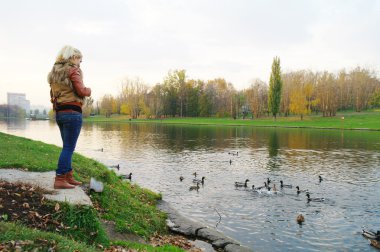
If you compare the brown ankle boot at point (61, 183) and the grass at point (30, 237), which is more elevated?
the brown ankle boot at point (61, 183)

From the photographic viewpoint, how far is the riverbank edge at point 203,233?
10786 millimetres

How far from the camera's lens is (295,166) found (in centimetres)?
2894

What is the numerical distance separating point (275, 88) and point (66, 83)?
9153 centimetres

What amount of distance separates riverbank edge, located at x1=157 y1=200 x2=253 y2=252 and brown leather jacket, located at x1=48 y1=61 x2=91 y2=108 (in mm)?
6478

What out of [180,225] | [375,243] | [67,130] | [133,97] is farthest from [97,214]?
[133,97]

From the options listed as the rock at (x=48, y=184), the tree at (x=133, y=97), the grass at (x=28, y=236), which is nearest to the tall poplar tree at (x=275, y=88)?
the tree at (x=133, y=97)

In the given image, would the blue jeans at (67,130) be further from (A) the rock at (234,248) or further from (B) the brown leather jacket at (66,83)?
(A) the rock at (234,248)

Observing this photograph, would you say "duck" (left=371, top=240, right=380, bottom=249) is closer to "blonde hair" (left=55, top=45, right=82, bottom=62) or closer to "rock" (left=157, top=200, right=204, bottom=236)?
"rock" (left=157, top=200, right=204, bottom=236)

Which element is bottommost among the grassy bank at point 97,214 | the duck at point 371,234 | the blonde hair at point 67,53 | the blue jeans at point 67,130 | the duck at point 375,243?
the duck at point 375,243

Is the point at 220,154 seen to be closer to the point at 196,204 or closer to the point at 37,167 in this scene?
the point at 196,204

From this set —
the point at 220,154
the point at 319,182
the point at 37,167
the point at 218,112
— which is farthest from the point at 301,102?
the point at 37,167

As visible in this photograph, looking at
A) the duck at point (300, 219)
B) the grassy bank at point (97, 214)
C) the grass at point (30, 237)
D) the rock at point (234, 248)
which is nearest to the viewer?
the grass at point (30, 237)

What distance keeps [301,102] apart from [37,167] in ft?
293

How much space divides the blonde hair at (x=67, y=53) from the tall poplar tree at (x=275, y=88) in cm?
9079
